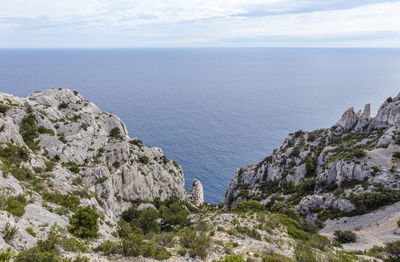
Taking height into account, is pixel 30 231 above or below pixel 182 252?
above

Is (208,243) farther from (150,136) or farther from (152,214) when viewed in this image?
(150,136)

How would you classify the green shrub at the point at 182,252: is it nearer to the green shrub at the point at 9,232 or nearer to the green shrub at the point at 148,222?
the green shrub at the point at 9,232

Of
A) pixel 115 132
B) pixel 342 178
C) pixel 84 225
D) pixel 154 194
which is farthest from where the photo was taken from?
pixel 115 132

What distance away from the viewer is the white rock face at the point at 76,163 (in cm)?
2094

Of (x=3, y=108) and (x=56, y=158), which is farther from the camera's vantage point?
(x=3, y=108)

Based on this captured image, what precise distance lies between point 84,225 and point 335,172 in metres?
44.4

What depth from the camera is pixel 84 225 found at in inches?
702

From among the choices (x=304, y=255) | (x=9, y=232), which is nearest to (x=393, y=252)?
(x=304, y=255)

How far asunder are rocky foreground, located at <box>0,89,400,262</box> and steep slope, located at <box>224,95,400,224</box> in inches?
9.3

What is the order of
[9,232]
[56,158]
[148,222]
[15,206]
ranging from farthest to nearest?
[56,158] → [148,222] → [15,206] → [9,232]

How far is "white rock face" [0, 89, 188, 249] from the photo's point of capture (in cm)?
2094

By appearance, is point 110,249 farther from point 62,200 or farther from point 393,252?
point 393,252

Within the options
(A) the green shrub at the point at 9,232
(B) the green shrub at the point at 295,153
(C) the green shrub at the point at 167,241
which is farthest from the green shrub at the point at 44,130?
(B) the green shrub at the point at 295,153

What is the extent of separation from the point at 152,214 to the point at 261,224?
16579 mm
